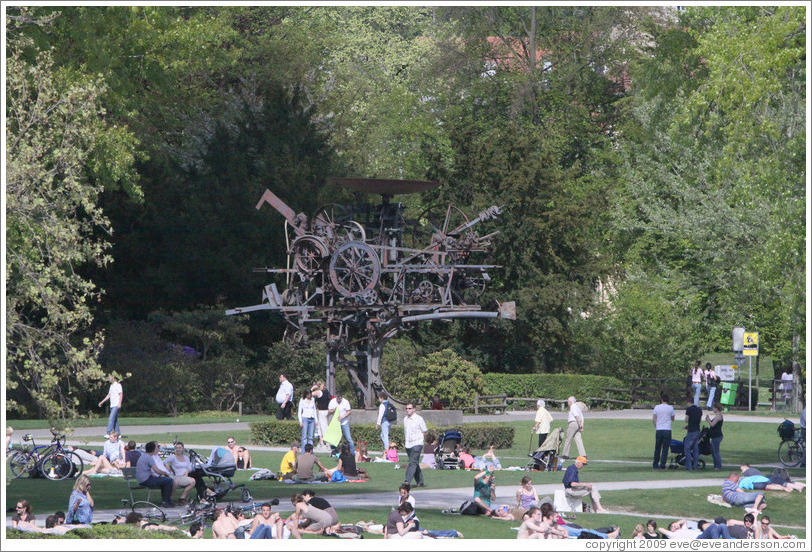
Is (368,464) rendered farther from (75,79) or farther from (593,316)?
(593,316)

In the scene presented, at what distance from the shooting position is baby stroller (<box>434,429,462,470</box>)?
2977cm

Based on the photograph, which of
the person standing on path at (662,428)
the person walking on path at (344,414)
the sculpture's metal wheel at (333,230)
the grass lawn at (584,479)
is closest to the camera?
the grass lawn at (584,479)

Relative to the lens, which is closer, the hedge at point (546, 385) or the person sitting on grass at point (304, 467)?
the person sitting on grass at point (304, 467)

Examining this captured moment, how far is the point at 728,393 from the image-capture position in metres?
48.7

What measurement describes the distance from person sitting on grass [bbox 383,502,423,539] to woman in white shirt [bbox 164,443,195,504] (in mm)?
4915

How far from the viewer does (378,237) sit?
3588 centimetres

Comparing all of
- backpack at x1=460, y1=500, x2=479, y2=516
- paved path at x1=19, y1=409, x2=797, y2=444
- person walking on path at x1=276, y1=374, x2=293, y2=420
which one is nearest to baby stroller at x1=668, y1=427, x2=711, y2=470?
backpack at x1=460, y1=500, x2=479, y2=516

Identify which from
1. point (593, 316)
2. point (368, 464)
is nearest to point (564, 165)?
point (593, 316)

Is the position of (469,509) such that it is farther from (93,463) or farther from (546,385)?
(546,385)

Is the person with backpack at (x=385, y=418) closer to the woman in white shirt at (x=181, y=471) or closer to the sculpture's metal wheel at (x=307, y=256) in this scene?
the sculpture's metal wheel at (x=307, y=256)

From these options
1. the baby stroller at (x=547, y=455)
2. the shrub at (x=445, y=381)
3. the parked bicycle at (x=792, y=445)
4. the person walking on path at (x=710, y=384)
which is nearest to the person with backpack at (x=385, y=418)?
the baby stroller at (x=547, y=455)

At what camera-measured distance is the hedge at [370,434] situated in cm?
3356

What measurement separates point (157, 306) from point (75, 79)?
18116mm

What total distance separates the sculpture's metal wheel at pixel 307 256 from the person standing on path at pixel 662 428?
1083cm
